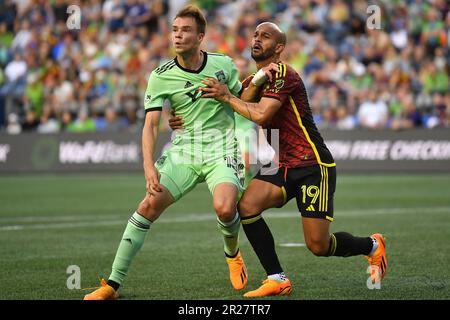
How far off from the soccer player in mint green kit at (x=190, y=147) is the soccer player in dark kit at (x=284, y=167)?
0.23 m

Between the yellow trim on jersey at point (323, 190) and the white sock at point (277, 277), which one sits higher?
the yellow trim on jersey at point (323, 190)

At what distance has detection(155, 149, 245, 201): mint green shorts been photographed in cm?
828

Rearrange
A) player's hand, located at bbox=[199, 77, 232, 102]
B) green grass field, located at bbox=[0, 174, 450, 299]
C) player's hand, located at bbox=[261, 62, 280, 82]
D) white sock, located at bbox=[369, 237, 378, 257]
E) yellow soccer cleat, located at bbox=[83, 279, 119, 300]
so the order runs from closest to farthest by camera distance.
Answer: yellow soccer cleat, located at bbox=[83, 279, 119, 300] → player's hand, located at bbox=[199, 77, 232, 102] → player's hand, located at bbox=[261, 62, 280, 82] → green grass field, located at bbox=[0, 174, 450, 299] → white sock, located at bbox=[369, 237, 378, 257]

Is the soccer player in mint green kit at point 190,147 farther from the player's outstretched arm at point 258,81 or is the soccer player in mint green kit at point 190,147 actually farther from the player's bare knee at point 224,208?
the player's outstretched arm at point 258,81

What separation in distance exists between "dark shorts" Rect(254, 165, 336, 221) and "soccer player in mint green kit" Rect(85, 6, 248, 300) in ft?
1.35

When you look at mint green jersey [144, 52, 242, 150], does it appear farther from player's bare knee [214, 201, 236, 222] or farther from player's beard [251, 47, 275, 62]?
player's bare knee [214, 201, 236, 222]

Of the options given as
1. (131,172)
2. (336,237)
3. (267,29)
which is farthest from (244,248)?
(131,172)

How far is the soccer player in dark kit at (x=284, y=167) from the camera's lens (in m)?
8.17

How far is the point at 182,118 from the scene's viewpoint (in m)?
8.48

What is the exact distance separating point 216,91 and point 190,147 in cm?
68

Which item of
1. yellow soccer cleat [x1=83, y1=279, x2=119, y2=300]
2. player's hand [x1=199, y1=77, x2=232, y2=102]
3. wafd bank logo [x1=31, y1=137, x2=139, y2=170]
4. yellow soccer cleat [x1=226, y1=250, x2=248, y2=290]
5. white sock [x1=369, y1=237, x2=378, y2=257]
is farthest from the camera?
wafd bank logo [x1=31, y1=137, x2=139, y2=170]

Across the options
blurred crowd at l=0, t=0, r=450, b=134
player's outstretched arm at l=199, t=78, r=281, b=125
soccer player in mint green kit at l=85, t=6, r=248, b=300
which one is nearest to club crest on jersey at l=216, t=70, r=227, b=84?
soccer player in mint green kit at l=85, t=6, r=248, b=300

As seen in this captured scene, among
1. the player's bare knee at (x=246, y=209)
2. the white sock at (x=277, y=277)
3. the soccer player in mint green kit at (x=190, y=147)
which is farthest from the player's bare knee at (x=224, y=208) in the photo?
the white sock at (x=277, y=277)

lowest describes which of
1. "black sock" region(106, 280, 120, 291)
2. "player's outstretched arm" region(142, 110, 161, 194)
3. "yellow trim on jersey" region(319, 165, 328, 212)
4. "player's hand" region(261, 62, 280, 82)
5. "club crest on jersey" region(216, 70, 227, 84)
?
"black sock" region(106, 280, 120, 291)
